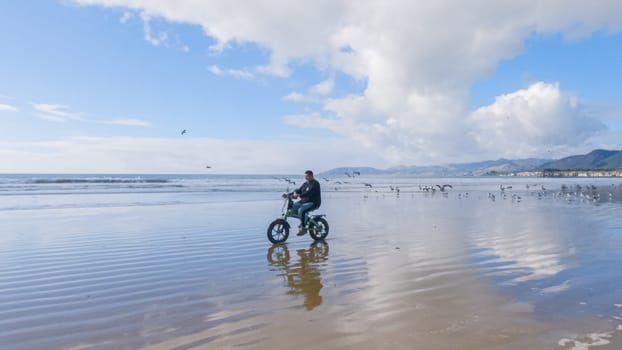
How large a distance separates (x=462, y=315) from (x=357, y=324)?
147 cm

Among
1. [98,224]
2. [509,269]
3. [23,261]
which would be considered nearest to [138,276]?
[23,261]

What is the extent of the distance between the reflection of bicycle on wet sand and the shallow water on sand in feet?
0.13

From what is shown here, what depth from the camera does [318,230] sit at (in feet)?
42.1

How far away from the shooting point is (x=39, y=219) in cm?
1825

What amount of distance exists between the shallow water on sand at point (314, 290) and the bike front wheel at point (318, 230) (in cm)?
35

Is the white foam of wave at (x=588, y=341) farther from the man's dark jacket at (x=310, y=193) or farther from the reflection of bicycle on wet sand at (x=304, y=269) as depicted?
the man's dark jacket at (x=310, y=193)

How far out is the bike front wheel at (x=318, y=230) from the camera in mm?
12734

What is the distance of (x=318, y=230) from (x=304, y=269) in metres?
4.12

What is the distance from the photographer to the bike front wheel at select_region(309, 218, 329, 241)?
12.7 m

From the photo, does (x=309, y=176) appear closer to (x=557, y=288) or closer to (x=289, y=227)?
(x=289, y=227)

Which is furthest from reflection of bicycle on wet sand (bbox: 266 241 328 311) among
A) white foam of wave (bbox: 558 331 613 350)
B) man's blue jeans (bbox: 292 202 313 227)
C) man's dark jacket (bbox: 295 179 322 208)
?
white foam of wave (bbox: 558 331 613 350)

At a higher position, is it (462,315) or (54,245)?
(54,245)

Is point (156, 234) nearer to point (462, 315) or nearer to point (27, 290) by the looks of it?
point (27, 290)

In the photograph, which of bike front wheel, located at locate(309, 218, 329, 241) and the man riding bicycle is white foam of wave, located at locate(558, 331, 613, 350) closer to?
bike front wheel, located at locate(309, 218, 329, 241)
